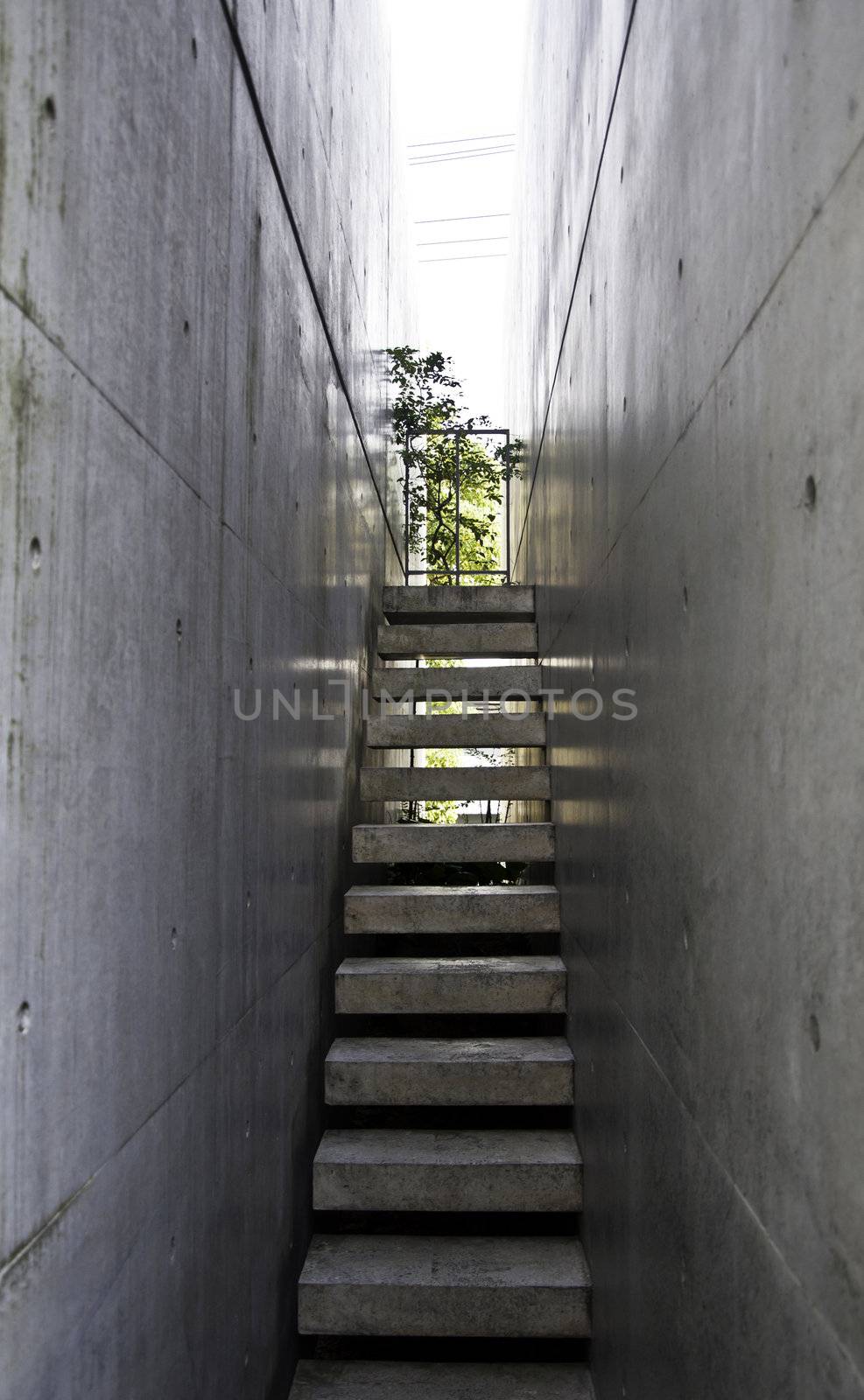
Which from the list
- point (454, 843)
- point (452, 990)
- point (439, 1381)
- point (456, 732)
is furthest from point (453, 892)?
point (439, 1381)

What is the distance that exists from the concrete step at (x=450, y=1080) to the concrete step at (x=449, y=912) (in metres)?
0.53

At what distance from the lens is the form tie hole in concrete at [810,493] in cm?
101

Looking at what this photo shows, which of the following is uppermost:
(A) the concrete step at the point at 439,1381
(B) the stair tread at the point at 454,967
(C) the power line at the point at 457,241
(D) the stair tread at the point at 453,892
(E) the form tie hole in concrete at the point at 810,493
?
(C) the power line at the point at 457,241

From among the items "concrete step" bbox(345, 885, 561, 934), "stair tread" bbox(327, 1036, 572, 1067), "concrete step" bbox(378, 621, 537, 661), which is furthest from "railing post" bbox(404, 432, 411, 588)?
"stair tread" bbox(327, 1036, 572, 1067)

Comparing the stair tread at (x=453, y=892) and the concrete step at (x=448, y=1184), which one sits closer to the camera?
the concrete step at (x=448, y=1184)

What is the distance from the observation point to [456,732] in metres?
4.52

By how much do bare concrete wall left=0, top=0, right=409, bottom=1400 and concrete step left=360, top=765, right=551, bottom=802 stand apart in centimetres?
138

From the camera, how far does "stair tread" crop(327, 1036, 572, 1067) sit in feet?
10.9

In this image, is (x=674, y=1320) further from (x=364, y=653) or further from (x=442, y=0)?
(x=442, y=0)

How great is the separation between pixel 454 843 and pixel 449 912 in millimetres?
335

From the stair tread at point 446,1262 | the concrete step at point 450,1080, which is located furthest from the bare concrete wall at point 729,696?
the concrete step at point 450,1080

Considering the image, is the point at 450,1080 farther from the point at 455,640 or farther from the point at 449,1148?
the point at 455,640

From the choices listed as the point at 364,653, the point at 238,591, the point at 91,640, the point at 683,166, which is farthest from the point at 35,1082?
the point at 364,653

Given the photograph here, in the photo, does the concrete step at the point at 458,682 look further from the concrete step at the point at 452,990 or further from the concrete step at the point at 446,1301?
the concrete step at the point at 446,1301
